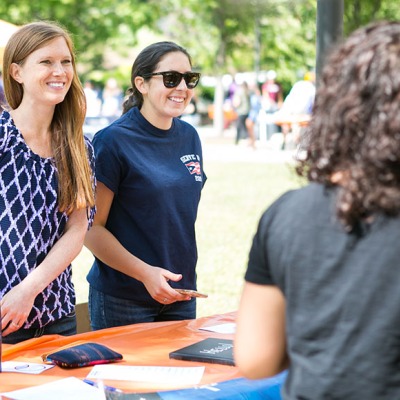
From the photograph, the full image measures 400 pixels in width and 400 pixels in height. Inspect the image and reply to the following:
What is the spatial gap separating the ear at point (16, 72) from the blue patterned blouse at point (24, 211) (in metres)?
0.14

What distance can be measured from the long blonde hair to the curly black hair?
1.50m

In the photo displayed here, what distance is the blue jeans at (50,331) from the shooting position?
287cm

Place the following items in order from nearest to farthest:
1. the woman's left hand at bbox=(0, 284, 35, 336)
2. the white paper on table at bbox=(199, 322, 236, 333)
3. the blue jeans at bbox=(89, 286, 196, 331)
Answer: the woman's left hand at bbox=(0, 284, 35, 336) < the white paper on table at bbox=(199, 322, 236, 333) < the blue jeans at bbox=(89, 286, 196, 331)

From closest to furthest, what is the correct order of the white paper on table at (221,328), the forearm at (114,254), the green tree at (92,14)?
the white paper on table at (221,328)
the forearm at (114,254)
the green tree at (92,14)

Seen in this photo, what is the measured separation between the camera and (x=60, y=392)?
2.29 metres

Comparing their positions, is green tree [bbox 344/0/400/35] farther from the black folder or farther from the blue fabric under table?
the blue fabric under table

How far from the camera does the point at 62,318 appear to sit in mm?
2994

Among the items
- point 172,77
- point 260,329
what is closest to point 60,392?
point 260,329

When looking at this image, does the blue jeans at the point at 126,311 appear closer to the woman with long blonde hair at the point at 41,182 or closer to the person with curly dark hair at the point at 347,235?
the woman with long blonde hair at the point at 41,182

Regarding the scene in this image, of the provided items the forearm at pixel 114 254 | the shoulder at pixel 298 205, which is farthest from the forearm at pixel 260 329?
the forearm at pixel 114 254

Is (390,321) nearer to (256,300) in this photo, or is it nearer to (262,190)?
(256,300)

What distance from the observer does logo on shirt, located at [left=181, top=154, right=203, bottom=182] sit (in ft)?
11.2

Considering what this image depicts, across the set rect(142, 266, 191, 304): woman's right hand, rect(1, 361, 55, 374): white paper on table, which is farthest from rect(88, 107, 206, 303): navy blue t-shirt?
rect(1, 361, 55, 374): white paper on table

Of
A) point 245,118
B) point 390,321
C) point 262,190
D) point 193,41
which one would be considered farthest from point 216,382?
point 193,41
